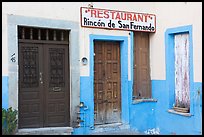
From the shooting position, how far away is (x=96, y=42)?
788cm

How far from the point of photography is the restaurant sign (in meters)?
7.53

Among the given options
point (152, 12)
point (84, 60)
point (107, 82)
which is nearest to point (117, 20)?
point (152, 12)

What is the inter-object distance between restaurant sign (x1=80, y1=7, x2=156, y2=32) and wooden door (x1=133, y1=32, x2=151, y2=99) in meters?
0.30

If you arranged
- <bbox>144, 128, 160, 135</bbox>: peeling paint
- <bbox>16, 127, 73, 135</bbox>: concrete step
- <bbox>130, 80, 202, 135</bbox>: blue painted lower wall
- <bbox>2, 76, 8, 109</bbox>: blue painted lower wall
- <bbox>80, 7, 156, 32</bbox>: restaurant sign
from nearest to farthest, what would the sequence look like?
<bbox>2, 76, 8, 109</bbox>: blue painted lower wall < <bbox>16, 127, 73, 135</bbox>: concrete step < <bbox>130, 80, 202, 135</bbox>: blue painted lower wall < <bbox>80, 7, 156, 32</bbox>: restaurant sign < <bbox>144, 128, 160, 135</bbox>: peeling paint

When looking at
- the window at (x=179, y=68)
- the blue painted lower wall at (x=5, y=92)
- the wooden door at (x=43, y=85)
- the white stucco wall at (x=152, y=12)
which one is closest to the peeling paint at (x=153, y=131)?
the window at (x=179, y=68)

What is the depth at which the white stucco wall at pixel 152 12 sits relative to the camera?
680cm

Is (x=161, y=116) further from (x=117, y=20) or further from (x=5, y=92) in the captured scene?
(x=5, y=92)

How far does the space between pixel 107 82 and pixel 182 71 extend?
1.96 metres

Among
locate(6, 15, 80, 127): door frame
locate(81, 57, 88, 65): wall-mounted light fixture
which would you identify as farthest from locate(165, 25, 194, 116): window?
locate(6, 15, 80, 127): door frame

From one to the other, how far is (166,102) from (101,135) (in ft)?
6.60

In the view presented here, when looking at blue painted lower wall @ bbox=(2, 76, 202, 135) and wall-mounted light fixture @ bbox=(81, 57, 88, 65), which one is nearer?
blue painted lower wall @ bbox=(2, 76, 202, 135)

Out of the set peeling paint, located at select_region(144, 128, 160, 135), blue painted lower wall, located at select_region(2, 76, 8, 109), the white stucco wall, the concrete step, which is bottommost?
peeling paint, located at select_region(144, 128, 160, 135)

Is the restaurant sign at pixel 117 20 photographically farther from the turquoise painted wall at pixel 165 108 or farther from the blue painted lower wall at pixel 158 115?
the blue painted lower wall at pixel 158 115

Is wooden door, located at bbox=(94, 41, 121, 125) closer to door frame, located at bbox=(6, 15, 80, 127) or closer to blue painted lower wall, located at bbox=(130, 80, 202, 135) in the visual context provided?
blue painted lower wall, located at bbox=(130, 80, 202, 135)
